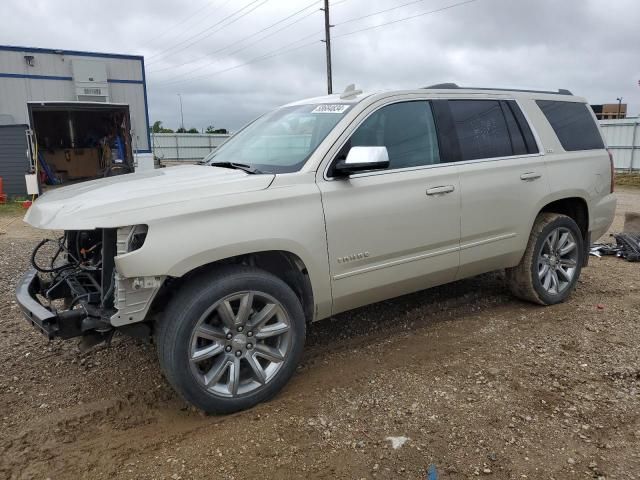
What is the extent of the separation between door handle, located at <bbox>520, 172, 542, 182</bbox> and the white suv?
2 centimetres

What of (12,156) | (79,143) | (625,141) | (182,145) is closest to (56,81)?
(12,156)

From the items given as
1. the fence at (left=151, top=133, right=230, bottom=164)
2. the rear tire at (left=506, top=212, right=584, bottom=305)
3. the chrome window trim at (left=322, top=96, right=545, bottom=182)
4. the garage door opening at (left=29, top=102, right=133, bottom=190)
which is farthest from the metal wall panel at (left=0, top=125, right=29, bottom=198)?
the fence at (left=151, top=133, right=230, bottom=164)

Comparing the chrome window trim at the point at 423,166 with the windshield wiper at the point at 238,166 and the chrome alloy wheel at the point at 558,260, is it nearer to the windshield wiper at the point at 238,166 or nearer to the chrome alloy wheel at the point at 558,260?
the windshield wiper at the point at 238,166

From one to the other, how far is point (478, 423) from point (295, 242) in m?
1.51

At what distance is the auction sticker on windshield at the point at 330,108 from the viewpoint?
388 cm

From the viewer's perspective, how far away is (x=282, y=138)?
13.3ft

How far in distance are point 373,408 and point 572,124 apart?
3.52 metres

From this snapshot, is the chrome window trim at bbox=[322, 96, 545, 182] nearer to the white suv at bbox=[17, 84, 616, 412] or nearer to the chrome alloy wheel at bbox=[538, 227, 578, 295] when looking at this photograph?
the white suv at bbox=[17, 84, 616, 412]

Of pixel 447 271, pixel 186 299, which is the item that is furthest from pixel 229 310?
pixel 447 271

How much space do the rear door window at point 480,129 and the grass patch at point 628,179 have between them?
1630cm

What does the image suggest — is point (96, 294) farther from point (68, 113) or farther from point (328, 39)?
point (328, 39)

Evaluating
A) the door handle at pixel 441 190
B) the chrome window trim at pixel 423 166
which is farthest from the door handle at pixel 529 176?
the door handle at pixel 441 190

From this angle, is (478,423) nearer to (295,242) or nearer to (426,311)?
(295,242)

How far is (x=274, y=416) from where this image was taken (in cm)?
320
